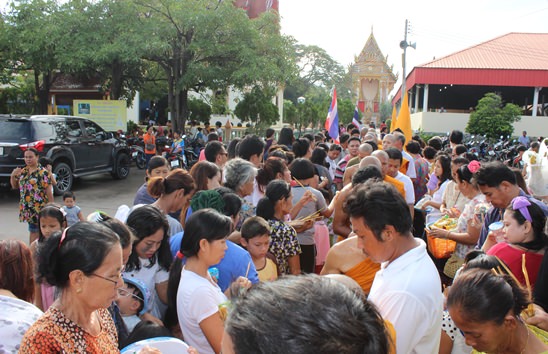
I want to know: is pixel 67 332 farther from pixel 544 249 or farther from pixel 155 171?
pixel 155 171

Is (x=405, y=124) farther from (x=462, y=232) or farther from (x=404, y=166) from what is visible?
(x=462, y=232)

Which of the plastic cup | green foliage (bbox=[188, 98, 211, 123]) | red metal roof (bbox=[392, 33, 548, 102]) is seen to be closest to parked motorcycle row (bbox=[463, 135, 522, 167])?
red metal roof (bbox=[392, 33, 548, 102])

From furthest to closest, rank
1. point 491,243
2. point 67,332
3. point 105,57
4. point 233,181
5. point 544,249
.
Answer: point 105,57 < point 233,181 < point 491,243 < point 544,249 < point 67,332

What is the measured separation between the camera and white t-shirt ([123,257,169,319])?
2.82m

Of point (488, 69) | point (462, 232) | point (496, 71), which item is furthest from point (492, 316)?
point (496, 71)

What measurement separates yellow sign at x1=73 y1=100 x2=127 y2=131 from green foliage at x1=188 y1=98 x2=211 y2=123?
35.1 ft

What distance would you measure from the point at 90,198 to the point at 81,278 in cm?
881

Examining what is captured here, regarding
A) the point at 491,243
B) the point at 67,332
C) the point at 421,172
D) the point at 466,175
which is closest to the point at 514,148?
the point at 421,172

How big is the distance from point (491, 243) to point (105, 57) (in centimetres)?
1266

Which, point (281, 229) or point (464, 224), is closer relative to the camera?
point (281, 229)

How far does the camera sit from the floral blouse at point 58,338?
5.39ft

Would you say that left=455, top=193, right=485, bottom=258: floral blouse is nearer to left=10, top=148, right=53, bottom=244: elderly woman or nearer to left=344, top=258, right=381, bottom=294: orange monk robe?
left=344, top=258, right=381, bottom=294: orange monk robe

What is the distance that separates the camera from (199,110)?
83.8ft

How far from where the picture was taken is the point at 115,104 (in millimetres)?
14453
